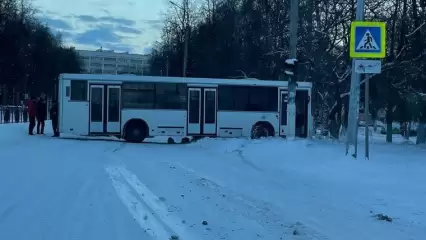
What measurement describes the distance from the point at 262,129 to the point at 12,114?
20558mm

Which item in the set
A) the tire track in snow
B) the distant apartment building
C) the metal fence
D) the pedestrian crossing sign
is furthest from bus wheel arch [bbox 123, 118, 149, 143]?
the distant apartment building

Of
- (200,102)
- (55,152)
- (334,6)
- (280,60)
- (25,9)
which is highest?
(25,9)

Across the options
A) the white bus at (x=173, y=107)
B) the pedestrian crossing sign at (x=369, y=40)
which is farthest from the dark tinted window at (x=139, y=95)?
the pedestrian crossing sign at (x=369, y=40)

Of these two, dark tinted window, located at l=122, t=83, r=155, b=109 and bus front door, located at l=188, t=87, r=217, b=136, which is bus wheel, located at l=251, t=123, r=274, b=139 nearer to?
bus front door, located at l=188, t=87, r=217, b=136

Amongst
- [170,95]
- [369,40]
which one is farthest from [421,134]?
[369,40]

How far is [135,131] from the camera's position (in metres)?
26.6

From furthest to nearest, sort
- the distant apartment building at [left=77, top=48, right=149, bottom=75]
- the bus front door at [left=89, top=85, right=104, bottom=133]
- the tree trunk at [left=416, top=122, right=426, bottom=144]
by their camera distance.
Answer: the distant apartment building at [left=77, top=48, right=149, bottom=75]
the tree trunk at [left=416, top=122, right=426, bottom=144]
the bus front door at [left=89, top=85, right=104, bottom=133]

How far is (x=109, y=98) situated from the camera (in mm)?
26469

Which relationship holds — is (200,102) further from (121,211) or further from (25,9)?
(25,9)

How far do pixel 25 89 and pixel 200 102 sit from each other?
187 feet

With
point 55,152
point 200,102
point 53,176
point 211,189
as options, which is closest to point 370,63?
point 211,189

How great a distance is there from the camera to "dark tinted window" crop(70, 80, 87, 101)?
26422mm

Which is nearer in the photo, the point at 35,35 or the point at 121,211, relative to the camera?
the point at 121,211

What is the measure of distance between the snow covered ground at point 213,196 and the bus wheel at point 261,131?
28.2 feet
